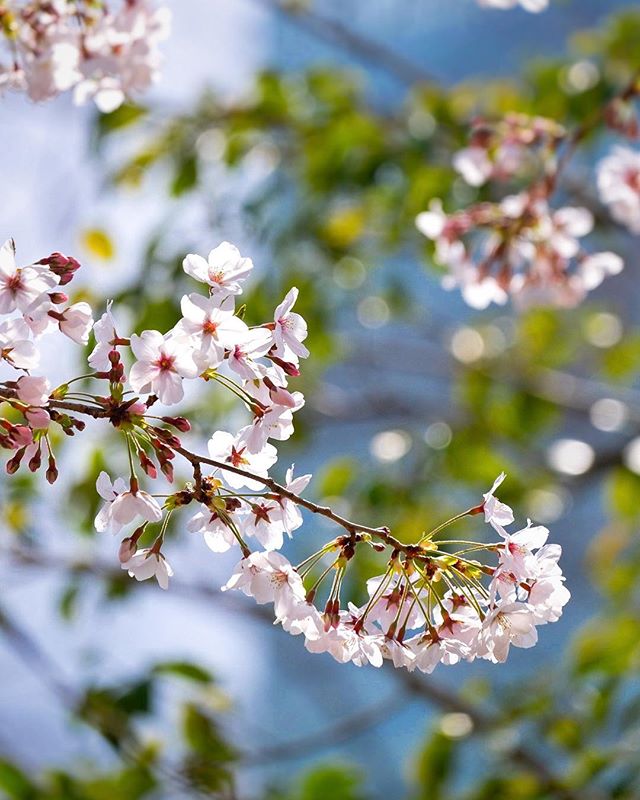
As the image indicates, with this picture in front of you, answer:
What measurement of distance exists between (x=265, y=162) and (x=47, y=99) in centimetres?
78

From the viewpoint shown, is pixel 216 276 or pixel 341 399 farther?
pixel 341 399

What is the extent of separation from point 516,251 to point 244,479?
38 cm

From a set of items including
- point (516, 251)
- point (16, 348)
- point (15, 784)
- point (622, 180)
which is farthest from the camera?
point (15, 784)

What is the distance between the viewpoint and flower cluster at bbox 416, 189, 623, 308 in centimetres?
66

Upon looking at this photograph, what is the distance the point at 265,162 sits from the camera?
→ 124 centimetres

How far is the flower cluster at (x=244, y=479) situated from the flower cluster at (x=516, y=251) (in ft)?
1.04

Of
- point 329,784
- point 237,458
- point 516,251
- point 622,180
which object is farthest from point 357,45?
point 237,458

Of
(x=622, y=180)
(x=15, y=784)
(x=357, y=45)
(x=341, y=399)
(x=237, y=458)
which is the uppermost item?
(x=237, y=458)

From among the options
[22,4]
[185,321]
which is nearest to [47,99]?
[22,4]

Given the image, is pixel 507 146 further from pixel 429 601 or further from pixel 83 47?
pixel 429 601

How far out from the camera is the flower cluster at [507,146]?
0.69 metres

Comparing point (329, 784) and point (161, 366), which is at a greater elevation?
point (161, 366)

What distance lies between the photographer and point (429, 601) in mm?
357

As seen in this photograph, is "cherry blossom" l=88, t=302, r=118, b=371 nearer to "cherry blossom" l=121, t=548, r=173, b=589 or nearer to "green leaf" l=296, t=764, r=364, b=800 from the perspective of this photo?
"cherry blossom" l=121, t=548, r=173, b=589
